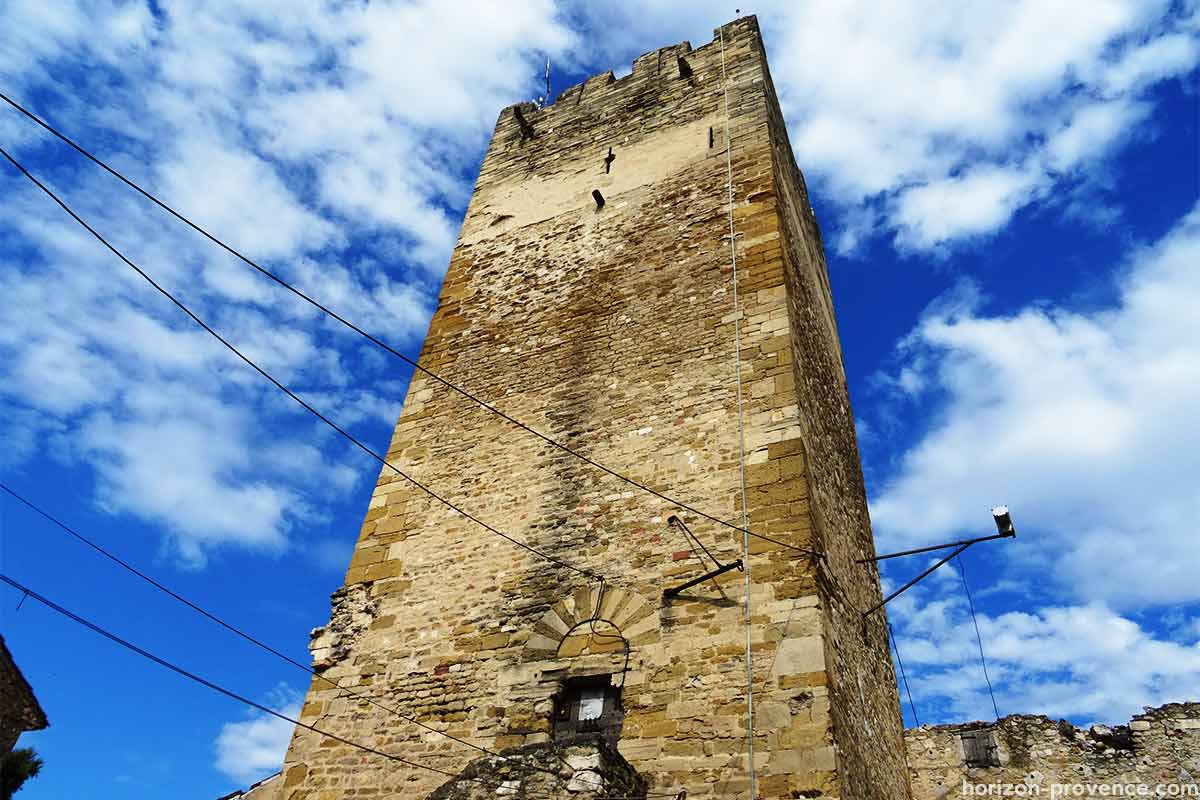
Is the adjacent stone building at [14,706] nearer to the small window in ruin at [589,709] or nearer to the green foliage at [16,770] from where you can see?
the green foliage at [16,770]

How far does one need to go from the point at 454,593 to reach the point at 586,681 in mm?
1571

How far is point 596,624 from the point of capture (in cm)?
614

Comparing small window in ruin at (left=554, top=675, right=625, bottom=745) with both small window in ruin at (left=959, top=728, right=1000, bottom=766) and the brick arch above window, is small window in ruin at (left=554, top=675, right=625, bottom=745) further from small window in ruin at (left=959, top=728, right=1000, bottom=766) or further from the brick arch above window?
small window in ruin at (left=959, top=728, right=1000, bottom=766)

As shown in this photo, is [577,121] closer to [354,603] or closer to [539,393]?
[539,393]

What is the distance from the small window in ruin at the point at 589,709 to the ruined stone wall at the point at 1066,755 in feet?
29.1

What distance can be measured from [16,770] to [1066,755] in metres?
14.8

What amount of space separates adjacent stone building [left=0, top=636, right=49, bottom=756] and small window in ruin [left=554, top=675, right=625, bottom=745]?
996 centimetres

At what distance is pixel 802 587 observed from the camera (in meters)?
5.57

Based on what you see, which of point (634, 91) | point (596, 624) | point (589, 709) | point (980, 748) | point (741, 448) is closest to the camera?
point (589, 709)

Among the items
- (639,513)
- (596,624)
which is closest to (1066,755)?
(639,513)

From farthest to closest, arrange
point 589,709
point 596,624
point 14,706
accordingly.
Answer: point 14,706 < point 596,624 < point 589,709

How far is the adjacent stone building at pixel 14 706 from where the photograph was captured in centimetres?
1130

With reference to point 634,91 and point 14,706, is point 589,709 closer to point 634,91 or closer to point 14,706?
point 634,91

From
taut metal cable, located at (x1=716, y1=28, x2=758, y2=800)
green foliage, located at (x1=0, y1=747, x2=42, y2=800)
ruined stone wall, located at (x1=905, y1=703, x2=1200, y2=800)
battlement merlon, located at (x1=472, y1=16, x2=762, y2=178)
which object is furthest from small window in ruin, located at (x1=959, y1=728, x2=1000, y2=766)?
green foliage, located at (x1=0, y1=747, x2=42, y2=800)
